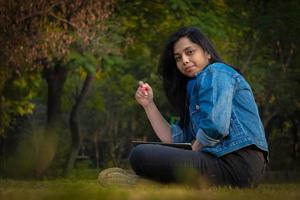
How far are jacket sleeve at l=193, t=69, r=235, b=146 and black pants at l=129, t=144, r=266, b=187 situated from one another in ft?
0.51

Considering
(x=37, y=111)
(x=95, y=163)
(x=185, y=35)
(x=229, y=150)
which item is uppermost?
(x=185, y=35)

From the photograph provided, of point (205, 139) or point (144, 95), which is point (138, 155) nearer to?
point (205, 139)

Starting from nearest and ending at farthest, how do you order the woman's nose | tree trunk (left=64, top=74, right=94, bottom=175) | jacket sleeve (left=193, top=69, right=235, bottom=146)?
jacket sleeve (left=193, top=69, right=235, bottom=146) < the woman's nose < tree trunk (left=64, top=74, right=94, bottom=175)

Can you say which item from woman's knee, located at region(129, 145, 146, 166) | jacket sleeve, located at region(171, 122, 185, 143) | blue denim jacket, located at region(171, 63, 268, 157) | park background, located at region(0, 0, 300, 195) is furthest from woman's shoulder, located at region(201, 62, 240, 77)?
park background, located at region(0, 0, 300, 195)

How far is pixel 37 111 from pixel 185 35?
26840 millimetres

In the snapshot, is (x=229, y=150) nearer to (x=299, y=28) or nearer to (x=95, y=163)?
(x=299, y=28)

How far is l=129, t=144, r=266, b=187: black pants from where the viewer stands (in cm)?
480

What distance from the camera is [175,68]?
5562 mm

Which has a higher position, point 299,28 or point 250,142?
point 299,28

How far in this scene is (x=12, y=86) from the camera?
2070cm

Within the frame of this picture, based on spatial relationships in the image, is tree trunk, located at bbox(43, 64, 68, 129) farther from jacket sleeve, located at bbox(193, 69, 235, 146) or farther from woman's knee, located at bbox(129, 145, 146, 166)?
jacket sleeve, located at bbox(193, 69, 235, 146)

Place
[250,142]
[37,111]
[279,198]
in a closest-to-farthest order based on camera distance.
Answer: [279,198] < [250,142] < [37,111]

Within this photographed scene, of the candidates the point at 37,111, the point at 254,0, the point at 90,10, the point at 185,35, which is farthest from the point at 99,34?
the point at 37,111

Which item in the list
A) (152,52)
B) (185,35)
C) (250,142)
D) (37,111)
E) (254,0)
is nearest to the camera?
(250,142)
